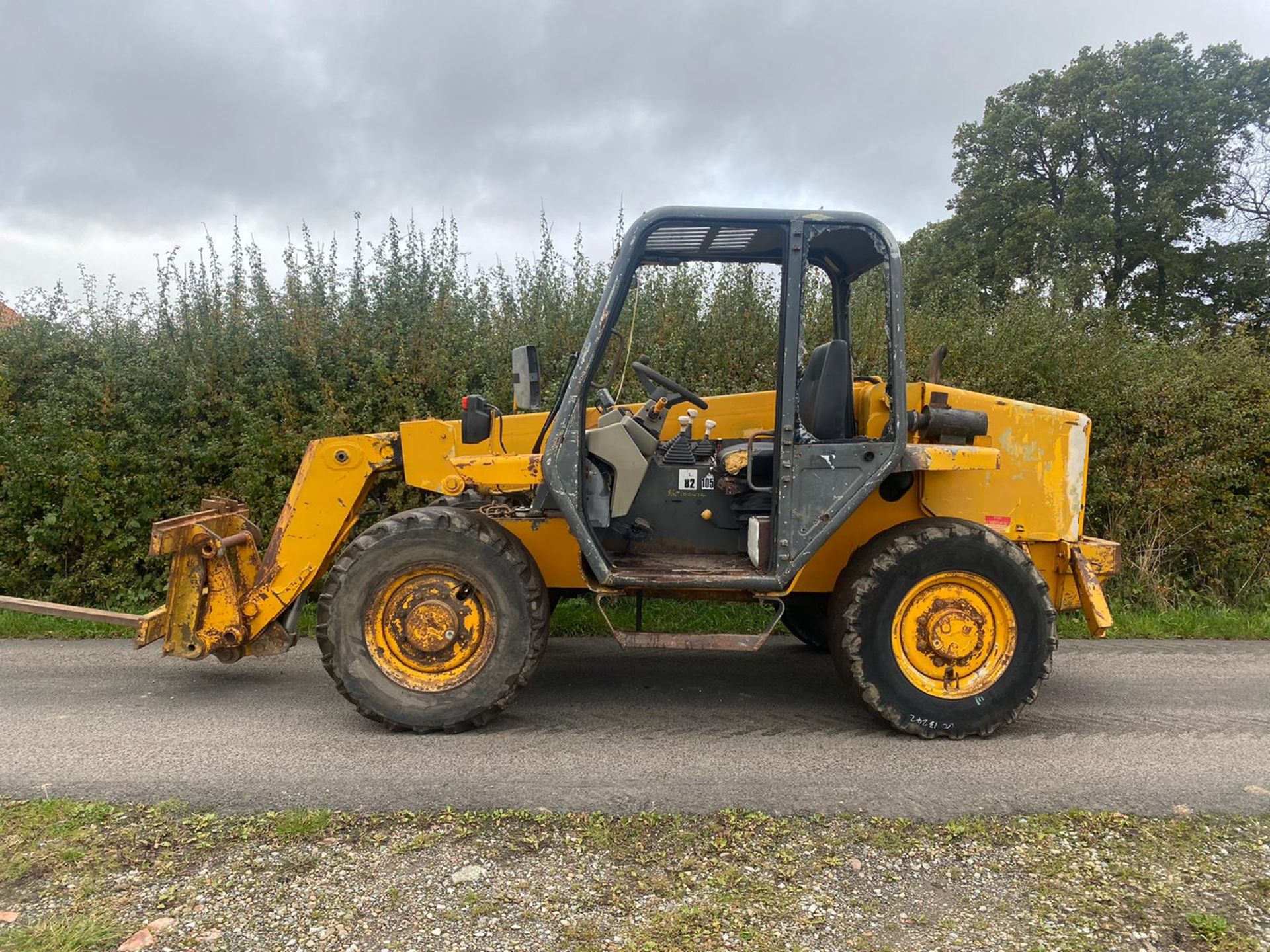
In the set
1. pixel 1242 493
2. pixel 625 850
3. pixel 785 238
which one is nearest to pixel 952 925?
pixel 625 850

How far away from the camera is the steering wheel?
4.30 metres

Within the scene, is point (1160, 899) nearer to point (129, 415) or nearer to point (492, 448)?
point (492, 448)

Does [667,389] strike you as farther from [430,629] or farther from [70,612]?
[70,612]

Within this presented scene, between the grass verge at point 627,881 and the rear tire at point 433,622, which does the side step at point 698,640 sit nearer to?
the rear tire at point 433,622

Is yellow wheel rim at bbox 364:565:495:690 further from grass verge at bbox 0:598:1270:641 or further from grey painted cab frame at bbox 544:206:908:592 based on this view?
grass verge at bbox 0:598:1270:641

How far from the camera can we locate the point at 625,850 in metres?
2.91

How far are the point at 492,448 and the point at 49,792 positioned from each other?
2522 mm

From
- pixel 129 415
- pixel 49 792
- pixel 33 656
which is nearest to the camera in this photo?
pixel 49 792

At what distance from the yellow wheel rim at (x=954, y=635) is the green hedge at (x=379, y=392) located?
3.52 m

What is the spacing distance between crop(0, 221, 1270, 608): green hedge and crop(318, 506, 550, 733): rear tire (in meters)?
2.83

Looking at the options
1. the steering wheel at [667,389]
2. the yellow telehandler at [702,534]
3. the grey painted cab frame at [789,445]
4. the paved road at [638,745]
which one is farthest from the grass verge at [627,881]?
the steering wheel at [667,389]

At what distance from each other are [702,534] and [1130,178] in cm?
2430

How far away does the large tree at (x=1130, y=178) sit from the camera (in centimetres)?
2128

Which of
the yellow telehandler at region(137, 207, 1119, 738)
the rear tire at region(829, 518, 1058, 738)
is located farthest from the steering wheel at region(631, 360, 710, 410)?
the rear tire at region(829, 518, 1058, 738)
